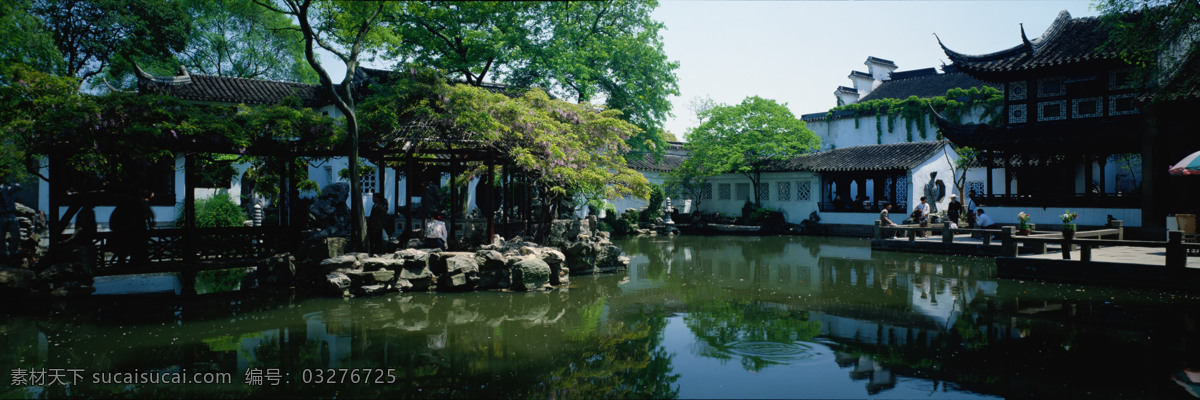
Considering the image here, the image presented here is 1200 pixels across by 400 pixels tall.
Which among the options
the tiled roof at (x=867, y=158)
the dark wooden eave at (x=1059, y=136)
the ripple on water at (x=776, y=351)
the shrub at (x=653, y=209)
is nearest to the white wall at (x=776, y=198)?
the tiled roof at (x=867, y=158)

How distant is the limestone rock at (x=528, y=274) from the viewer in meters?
9.92

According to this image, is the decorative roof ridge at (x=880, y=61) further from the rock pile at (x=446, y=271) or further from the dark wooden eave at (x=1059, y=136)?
the rock pile at (x=446, y=271)

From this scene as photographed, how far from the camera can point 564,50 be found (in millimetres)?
18719

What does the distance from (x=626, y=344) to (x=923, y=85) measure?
2886cm

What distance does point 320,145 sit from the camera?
437 inches

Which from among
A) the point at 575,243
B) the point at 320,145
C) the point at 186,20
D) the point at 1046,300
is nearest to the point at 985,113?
the point at 1046,300

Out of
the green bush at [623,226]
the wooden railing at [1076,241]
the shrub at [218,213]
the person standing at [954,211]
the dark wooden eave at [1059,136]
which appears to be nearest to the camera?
the wooden railing at [1076,241]

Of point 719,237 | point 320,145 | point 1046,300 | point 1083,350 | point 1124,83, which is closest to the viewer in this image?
point 1083,350

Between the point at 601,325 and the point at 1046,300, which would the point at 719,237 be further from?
the point at 601,325

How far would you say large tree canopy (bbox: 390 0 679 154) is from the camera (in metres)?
17.5

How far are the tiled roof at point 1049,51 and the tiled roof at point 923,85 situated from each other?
29.9 feet

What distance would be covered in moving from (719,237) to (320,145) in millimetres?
14983

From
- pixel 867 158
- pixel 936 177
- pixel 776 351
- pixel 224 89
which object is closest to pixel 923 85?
pixel 867 158

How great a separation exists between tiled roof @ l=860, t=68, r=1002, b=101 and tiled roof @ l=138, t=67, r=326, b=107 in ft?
84.2
